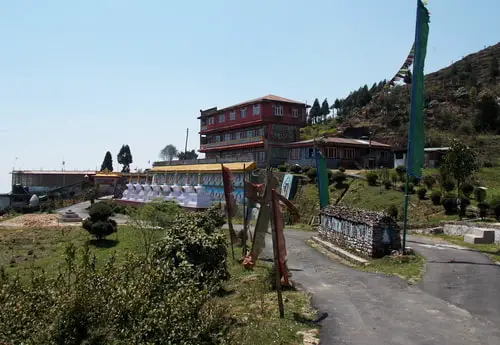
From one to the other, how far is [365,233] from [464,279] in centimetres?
504

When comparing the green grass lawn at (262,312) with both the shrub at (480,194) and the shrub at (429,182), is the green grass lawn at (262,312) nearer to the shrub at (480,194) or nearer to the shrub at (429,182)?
the shrub at (480,194)

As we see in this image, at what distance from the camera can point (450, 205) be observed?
28234mm

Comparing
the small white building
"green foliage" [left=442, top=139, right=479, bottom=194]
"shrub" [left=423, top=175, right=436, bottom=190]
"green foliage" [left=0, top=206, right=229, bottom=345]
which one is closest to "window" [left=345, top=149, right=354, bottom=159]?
the small white building

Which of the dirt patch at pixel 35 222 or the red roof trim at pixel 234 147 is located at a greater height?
the red roof trim at pixel 234 147

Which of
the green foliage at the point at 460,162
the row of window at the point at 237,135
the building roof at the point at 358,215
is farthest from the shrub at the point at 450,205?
the row of window at the point at 237,135

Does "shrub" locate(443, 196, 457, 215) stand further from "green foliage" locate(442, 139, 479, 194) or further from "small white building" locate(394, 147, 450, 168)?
"small white building" locate(394, 147, 450, 168)

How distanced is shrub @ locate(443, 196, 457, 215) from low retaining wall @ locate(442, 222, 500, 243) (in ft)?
9.81

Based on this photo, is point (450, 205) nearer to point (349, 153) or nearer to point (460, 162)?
point (460, 162)

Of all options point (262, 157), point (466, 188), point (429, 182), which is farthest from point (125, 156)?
point (466, 188)

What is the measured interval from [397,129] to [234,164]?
33.4m

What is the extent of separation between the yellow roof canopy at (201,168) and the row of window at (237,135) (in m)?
9.11

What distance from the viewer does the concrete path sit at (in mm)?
11219

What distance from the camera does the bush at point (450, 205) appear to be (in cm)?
2817

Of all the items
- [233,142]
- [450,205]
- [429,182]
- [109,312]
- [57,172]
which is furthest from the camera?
[57,172]
